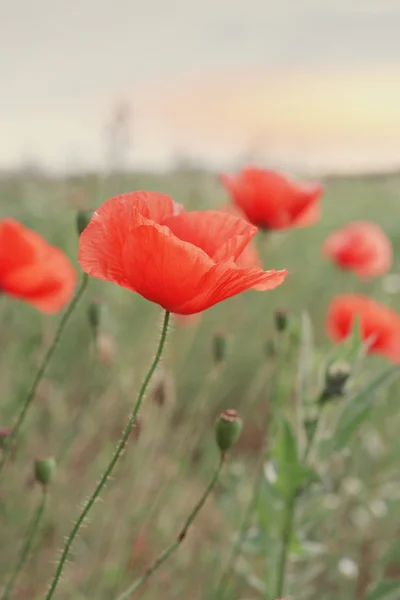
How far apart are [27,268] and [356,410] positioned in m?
0.65

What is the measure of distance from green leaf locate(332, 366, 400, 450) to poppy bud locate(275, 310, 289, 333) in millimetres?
158

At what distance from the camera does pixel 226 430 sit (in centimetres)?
78

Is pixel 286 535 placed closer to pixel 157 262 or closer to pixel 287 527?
pixel 287 527

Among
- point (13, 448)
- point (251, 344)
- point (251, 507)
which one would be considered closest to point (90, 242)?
point (13, 448)

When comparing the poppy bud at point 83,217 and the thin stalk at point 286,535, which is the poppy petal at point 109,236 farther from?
the thin stalk at point 286,535

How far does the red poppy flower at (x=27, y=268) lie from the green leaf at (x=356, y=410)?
0.61m

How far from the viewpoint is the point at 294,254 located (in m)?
4.33

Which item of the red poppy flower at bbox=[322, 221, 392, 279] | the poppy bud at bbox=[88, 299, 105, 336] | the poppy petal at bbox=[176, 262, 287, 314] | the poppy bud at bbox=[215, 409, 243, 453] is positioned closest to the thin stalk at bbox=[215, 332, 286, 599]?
the poppy bud at bbox=[88, 299, 105, 336]

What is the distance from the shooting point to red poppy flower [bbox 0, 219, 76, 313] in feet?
4.24

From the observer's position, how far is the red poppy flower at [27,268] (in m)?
1.29

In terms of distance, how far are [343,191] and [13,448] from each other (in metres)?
8.01

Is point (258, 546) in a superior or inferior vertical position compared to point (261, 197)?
inferior

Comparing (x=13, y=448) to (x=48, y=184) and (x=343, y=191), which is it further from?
(x=343, y=191)

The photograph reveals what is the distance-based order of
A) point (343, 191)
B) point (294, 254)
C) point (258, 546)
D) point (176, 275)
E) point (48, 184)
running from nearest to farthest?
point (176, 275), point (258, 546), point (294, 254), point (48, 184), point (343, 191)
